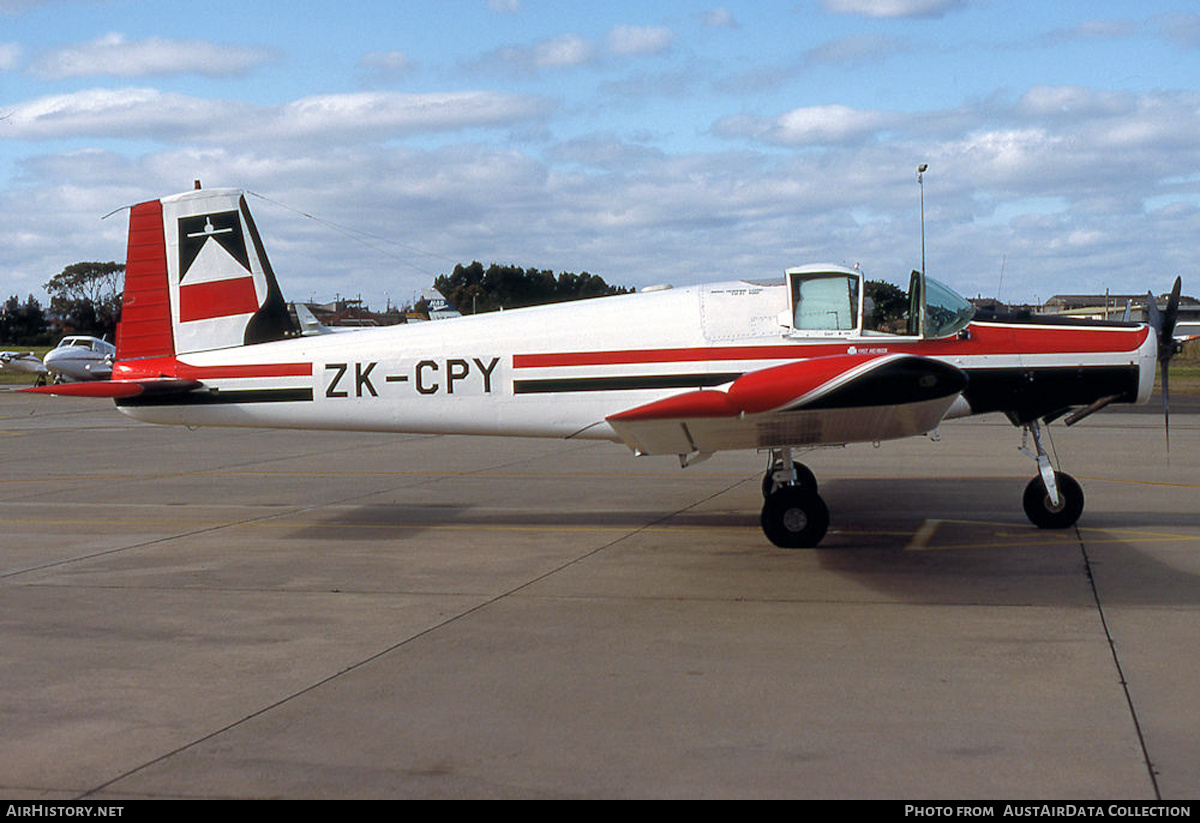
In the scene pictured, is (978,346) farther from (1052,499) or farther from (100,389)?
(100,389)

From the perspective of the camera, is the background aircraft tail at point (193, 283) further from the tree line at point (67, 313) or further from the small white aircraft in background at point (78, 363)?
the tree line at point (67, 313)

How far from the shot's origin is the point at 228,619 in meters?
7.57

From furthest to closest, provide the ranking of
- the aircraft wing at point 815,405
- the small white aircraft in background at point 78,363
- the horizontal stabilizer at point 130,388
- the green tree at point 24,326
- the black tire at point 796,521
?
the green tree at point 24,326, the small white aircraft in background at point 78,363, the horizontal stabilizer at point 130,388, the black tire at point 796,521, the aircraft wing at point 815,405

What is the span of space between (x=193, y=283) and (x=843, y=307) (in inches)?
253

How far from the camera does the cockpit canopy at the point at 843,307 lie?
10.0 m

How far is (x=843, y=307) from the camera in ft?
33.0

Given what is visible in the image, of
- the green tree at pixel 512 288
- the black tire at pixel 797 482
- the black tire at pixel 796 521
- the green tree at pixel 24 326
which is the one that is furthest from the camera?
the green tree at pixel 24 326

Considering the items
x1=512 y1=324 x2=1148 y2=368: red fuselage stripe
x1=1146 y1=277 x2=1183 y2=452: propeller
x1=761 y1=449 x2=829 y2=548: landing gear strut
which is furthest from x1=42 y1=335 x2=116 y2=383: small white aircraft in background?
x1=1146 y1=277 x2=1183 y2=452: propeller

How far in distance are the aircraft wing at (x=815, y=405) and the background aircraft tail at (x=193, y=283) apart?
435 centimetres

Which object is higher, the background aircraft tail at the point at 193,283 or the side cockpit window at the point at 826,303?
the background aircraft tail at the point at 193,283

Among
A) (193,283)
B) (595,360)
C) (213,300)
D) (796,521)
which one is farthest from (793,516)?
(193,283)

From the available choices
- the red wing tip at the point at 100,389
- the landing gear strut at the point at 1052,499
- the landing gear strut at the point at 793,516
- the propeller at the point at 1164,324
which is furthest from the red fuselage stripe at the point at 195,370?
the propeller at the point at 1164,324

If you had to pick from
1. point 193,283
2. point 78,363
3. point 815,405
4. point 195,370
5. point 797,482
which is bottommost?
point 797,482

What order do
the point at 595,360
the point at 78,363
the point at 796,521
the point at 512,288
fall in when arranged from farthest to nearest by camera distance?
the point at 512,288, the point at 78,363, the point at 595,360, the point at 796,521
